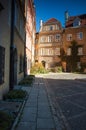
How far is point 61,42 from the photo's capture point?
45.7m

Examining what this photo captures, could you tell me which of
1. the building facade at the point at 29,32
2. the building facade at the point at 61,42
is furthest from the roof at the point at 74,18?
the building facade at the point at 29,32

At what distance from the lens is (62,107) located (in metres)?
8.95

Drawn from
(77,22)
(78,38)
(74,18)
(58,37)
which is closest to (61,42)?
(58,37)

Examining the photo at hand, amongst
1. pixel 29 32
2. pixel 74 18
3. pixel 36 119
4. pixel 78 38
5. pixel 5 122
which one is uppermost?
pixel 74 18

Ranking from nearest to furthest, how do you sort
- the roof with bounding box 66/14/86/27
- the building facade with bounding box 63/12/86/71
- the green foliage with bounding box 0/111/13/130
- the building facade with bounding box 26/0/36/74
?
the green foliage with bounding box 0/111/13/130 → the building facade with bounding box 26/0/36/74 → the building facade with bounding box 63/12/86/71 → the roof with bounding box 66/14/86/27

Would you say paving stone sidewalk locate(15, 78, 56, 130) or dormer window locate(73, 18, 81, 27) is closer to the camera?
paving stone sidewalk locate(15, 78, 56, 130)

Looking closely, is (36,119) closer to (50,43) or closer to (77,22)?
(77,22)

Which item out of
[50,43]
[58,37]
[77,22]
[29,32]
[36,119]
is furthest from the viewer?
[50,43]

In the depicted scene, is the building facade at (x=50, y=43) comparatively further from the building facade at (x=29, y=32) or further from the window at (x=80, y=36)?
the building facade at (x=29, y=32)

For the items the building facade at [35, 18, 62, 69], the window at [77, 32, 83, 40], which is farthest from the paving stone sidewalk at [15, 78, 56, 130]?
the building facade at [35, 18, 62, 69]

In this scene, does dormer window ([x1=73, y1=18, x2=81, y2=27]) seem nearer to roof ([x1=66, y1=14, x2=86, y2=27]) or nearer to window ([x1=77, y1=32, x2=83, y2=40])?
roof ([x1=66, y1=14, x2=86, y2=27])

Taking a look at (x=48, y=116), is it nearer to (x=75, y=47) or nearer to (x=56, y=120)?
(x=56, y=120)

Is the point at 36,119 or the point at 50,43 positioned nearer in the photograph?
the point at 36,119

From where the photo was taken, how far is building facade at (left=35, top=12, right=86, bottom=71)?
140ft
